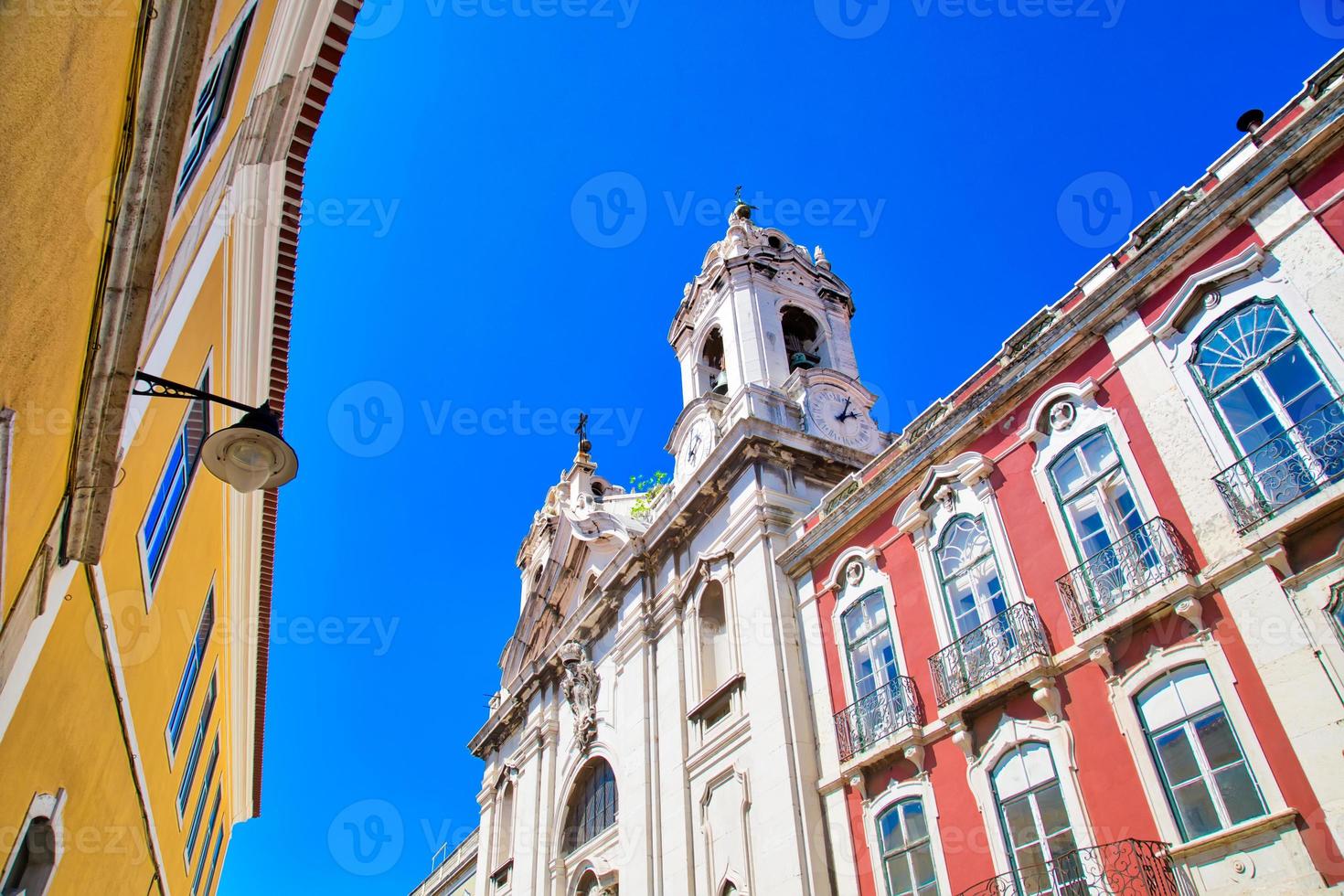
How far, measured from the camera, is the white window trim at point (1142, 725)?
7.56 meters

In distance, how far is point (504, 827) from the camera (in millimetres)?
24734

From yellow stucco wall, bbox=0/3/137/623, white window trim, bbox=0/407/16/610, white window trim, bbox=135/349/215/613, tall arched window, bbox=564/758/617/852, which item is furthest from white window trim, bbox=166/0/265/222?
tall arched window, bbox=564/758/617/852

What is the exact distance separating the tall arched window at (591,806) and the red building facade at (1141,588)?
8.11 meters

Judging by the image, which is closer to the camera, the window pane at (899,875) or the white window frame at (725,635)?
the window pane at (899,875)

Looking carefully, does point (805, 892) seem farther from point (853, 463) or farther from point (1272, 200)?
point (1272, 200)

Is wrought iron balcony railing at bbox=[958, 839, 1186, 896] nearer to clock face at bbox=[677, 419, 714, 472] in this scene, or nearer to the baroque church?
the baroque church

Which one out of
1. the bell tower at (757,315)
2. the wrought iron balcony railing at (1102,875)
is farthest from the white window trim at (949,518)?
the bell tower at (757,315)

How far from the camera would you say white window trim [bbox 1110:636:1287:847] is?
7559 mm

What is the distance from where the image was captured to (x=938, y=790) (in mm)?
10531

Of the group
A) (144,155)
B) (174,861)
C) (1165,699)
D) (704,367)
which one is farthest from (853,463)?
(144,155)

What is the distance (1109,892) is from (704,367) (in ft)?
53.5

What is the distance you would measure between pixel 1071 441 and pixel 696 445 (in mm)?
10801

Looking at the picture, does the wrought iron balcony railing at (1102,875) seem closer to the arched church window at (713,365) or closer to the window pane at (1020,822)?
the window pane at (1020,822)

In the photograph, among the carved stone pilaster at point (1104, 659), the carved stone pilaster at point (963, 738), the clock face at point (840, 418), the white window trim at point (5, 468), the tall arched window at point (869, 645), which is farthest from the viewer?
the clock face at point (840, 418)
